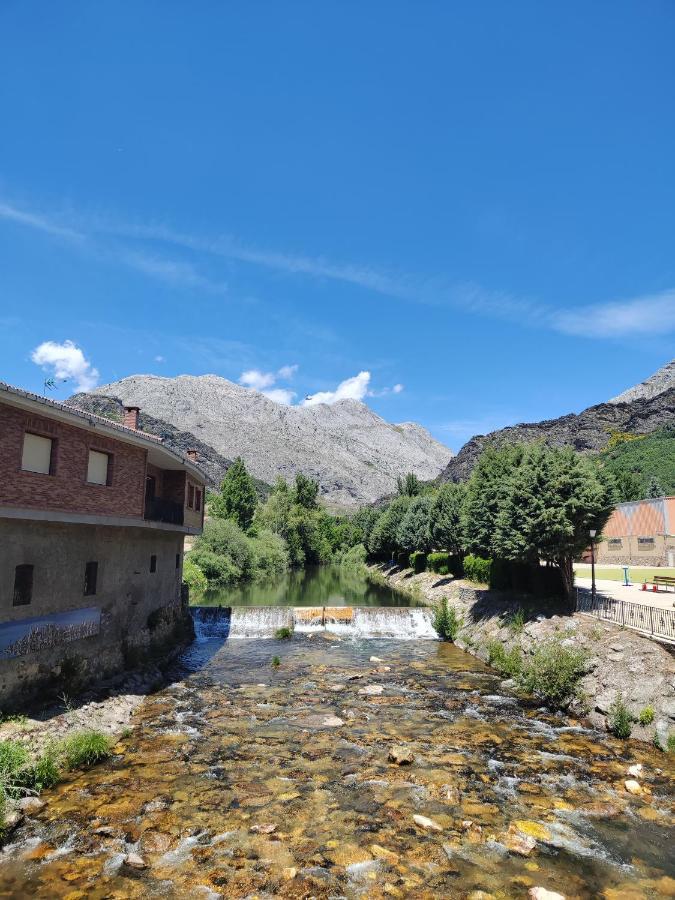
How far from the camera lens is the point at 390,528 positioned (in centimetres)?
7019

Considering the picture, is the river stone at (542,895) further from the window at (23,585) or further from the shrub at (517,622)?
the shrub at (517,622)

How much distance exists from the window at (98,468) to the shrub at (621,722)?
17645 millimetres

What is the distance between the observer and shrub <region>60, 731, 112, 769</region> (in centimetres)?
1277

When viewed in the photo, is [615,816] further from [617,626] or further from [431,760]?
[617,626]

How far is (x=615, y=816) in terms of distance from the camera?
11.0m

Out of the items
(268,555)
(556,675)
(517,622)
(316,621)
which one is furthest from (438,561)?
(556,675)

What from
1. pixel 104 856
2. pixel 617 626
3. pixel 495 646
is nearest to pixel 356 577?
pixel 495 646

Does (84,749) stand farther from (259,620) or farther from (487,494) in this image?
(487,494)

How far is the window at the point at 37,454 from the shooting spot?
14680 mm

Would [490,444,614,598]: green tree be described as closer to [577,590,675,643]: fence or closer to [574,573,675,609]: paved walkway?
[577,590,675,643]: fence

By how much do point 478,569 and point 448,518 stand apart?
30.9 feet

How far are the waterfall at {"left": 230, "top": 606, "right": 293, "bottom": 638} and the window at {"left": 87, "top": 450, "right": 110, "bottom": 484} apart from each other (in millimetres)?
16832

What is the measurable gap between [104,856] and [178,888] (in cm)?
175

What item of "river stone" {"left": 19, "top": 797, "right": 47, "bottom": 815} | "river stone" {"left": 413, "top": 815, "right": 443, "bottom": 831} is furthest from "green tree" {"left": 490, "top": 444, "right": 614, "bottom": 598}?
"river stone" {"left": 19, "top": 797, "right": 47, "bottom": 815}
